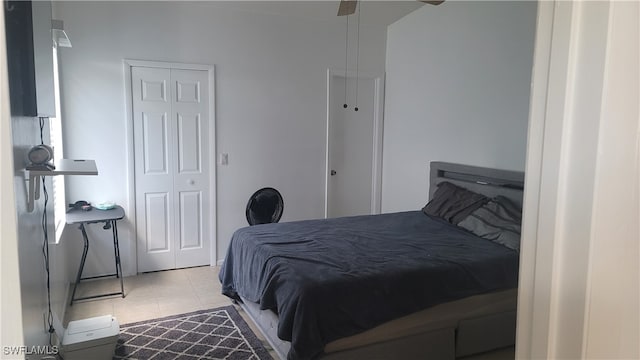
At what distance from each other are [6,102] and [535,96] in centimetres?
61

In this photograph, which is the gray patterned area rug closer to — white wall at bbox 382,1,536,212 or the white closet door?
the white closet door

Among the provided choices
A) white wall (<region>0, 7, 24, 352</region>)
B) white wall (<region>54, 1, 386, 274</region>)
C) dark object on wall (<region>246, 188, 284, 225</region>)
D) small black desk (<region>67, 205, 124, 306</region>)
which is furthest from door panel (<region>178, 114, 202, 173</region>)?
white wall (<region>0, 7, 24, 352</region>)

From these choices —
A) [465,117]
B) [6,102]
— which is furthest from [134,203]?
[6,102]

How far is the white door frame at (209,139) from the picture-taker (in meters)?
3.95

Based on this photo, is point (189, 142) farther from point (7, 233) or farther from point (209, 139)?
point (7, 233)

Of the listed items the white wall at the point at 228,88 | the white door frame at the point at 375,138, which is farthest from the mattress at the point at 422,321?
the white door frame at the point at 375,138

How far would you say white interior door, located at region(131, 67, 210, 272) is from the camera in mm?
4066

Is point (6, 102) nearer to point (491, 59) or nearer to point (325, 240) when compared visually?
point (325, 240)

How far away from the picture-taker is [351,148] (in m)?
5.00

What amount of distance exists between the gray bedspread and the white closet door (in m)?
1.20

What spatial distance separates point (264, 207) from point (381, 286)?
5.52 feet

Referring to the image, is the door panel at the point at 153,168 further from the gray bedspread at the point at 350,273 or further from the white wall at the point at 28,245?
the white wall at the point at 28,245

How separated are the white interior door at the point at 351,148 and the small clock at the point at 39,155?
3439 mm

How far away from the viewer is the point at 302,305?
2186 millimetres
